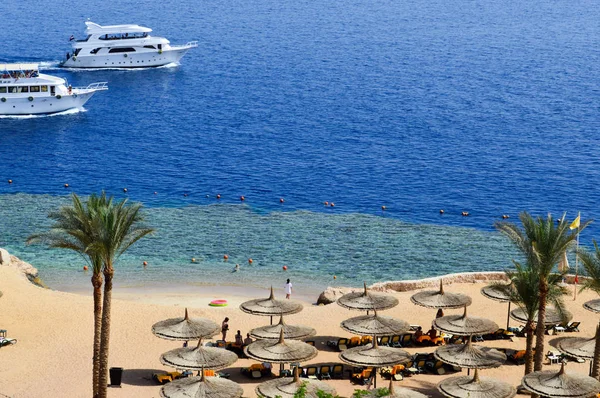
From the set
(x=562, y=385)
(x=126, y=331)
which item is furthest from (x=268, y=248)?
(x=562, y=385)

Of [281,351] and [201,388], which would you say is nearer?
[201,388]

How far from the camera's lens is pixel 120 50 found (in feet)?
449

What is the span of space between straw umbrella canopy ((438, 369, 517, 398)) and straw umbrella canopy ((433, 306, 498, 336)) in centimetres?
529

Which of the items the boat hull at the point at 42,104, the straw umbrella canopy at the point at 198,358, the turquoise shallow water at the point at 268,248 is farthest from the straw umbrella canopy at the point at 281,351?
the boat hull at the point at 42,104

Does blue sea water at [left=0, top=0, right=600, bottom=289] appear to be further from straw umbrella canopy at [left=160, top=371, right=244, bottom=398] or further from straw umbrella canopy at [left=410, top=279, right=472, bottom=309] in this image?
straw umbrella canopy at [left=160, top=371, right=244, bottom=398]

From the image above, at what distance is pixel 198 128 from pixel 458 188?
30411 millimetres

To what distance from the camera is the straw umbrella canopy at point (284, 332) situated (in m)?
47.9

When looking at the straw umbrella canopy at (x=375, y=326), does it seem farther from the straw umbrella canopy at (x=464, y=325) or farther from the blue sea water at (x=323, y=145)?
the blue sea water at (x=323, y=145)

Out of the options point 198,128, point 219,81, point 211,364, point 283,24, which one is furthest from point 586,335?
point 283,24

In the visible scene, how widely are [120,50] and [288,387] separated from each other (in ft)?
330

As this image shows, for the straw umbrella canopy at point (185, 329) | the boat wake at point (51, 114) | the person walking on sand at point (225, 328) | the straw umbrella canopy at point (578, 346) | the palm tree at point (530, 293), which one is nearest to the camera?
the palm tree at point (530, 293)

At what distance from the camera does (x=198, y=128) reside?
10681cm

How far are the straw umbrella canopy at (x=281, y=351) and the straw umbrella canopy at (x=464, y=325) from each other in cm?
641

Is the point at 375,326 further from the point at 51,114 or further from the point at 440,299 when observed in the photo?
the point at 51,114
